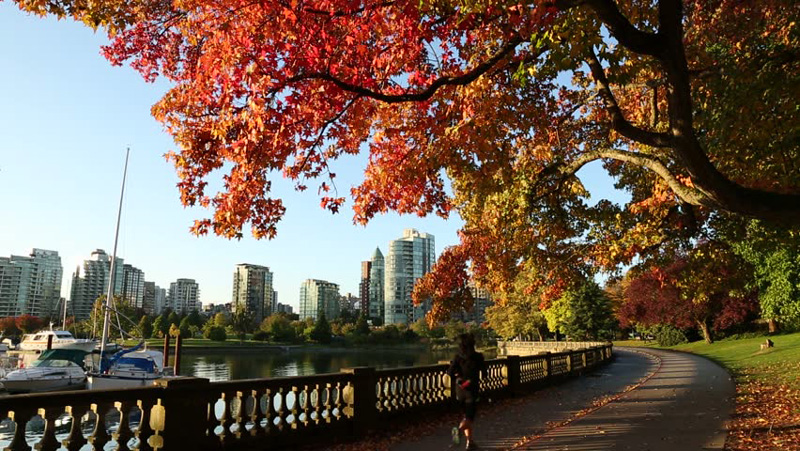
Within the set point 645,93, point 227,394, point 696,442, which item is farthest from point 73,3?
point 645,93

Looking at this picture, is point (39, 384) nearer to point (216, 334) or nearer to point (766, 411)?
point (766, 411)

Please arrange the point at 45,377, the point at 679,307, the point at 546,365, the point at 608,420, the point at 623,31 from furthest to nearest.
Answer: the point at 679,307 → the point at 45,377 → the point at 546,365 → the point at 608,420 → the point at 623,31

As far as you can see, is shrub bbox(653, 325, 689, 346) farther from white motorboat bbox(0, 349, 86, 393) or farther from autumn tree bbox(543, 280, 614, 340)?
white motorboat bbox(0, 349, 86, 393)

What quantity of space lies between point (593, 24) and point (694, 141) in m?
2.24

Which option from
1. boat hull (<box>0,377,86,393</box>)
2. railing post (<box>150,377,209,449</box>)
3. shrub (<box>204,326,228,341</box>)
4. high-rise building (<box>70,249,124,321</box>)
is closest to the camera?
railing post (<box>150,377,209,449</box>)

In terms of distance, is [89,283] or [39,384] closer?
[39,384]

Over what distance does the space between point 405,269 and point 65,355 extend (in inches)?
5623

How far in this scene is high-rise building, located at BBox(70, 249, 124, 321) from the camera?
511 ft

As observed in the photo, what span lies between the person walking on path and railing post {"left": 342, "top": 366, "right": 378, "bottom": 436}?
1.63 m

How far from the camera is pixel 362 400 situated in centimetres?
955

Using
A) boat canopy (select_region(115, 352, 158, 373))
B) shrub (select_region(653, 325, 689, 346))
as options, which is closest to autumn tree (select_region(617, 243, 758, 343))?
shrub (select_region(653, 325, 689, 346))

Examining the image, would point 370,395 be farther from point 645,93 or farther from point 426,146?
point 645,93

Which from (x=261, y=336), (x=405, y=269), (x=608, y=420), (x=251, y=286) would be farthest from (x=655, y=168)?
(x=251, y=286)

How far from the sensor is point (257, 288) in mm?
188000
